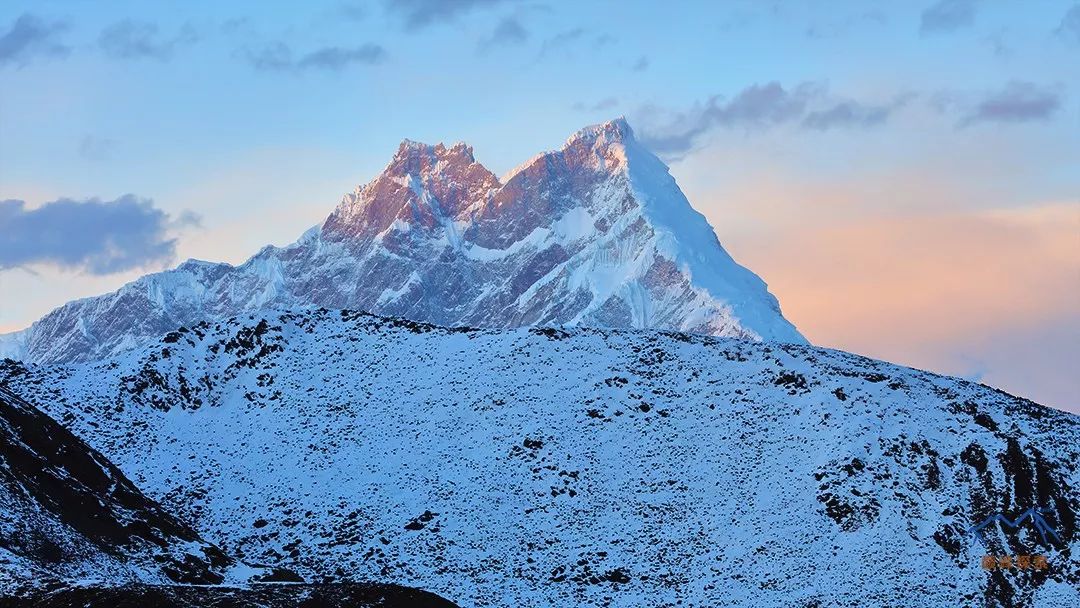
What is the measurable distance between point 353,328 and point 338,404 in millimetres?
9352

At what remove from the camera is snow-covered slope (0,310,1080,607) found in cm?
5319

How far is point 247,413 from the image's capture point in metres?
70.6

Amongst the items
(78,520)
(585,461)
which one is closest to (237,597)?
(78,520)

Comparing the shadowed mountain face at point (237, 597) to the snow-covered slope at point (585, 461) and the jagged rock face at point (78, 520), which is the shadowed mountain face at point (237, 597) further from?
the snow-covered slope at point (585, 461)

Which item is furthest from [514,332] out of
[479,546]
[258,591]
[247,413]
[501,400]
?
[258,591]

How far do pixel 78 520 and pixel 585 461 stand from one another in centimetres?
2320

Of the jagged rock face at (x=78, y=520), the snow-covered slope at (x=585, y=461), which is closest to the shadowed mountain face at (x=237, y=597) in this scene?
the jagged rock face at (x=78, y=520)

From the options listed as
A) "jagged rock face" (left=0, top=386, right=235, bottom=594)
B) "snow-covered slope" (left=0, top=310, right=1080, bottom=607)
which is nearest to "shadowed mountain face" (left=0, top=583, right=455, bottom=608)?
"jagged rock face" (left=0, top=386, right=235, bottom=594)

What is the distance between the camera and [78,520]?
47.9 m

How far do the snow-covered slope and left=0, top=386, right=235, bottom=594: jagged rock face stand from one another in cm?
535

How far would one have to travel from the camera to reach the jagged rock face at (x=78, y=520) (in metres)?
44.3

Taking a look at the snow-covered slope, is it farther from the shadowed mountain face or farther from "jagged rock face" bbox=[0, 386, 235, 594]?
the shadowed mountain face

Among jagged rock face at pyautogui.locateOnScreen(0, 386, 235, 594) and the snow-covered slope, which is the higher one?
the snow-covered slope

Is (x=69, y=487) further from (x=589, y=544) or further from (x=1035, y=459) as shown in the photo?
(x=1035, y=459)
